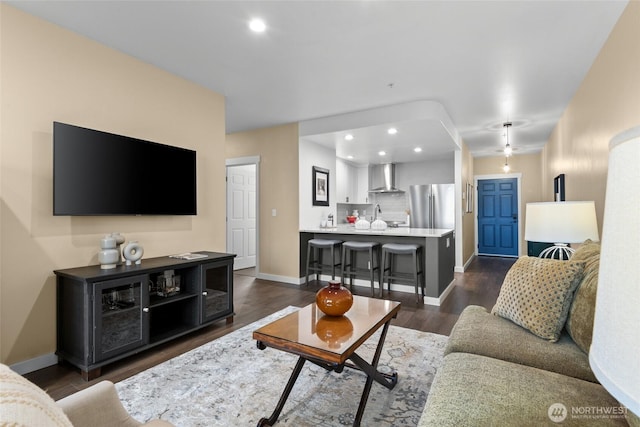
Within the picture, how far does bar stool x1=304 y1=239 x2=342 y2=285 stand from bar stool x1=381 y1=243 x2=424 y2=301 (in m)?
0.76

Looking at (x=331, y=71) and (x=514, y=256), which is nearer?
(x=331, y=71)

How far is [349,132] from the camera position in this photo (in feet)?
15.9

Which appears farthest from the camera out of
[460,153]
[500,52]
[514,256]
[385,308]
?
[514,256]

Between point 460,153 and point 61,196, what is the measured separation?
6025 mm

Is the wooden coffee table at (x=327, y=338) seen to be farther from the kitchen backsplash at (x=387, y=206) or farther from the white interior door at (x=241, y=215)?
the kitchen backsplash at (x=387, y=206)

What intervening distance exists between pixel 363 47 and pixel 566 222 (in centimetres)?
226

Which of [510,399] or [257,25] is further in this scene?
[257,25]

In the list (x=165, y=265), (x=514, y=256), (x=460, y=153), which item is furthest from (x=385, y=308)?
(x=514, y=256)

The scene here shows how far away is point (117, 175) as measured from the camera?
2795mm

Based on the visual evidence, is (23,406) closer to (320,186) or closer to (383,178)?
(320,186)

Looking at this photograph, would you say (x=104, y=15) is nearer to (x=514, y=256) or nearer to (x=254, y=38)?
(x=254, y=38)

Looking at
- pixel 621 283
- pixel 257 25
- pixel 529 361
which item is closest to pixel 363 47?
pixel 257 25

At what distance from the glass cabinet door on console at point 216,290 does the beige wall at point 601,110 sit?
344cm

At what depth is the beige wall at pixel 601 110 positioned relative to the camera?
227 cm
